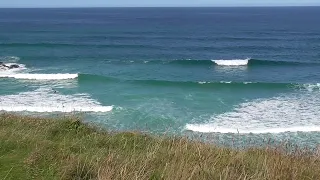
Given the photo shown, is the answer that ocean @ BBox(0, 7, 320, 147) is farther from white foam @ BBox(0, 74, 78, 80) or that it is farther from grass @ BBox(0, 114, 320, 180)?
grass @ BBox(0, 114, 320, 180)

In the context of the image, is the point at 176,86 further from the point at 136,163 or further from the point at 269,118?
the point at 136,163

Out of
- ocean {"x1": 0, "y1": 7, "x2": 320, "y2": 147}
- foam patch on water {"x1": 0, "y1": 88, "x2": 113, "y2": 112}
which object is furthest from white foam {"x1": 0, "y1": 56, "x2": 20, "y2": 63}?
foam patch on water {"x1": 0, "y1": 88, "x2": 113, "y2": 112}

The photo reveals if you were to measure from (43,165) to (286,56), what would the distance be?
38905 mm

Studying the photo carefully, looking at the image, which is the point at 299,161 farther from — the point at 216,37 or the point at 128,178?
the point at 216,37

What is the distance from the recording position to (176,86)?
89.1 ft

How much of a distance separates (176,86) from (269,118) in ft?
31.6

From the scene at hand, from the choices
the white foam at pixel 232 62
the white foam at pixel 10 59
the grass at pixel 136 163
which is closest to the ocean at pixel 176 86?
the white foam at pixel 232 62

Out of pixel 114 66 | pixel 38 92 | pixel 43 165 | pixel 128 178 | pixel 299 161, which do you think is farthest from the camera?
pixel 114 66

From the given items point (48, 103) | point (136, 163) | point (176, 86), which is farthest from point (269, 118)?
point (136, 163)

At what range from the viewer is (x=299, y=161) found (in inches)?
261

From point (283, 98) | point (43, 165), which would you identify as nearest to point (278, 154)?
point (43, 165)

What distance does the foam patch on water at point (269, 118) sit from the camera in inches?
670

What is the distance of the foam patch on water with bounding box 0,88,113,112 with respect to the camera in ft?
65.9

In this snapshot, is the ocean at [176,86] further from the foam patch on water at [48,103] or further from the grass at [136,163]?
the grass at [136,163]
